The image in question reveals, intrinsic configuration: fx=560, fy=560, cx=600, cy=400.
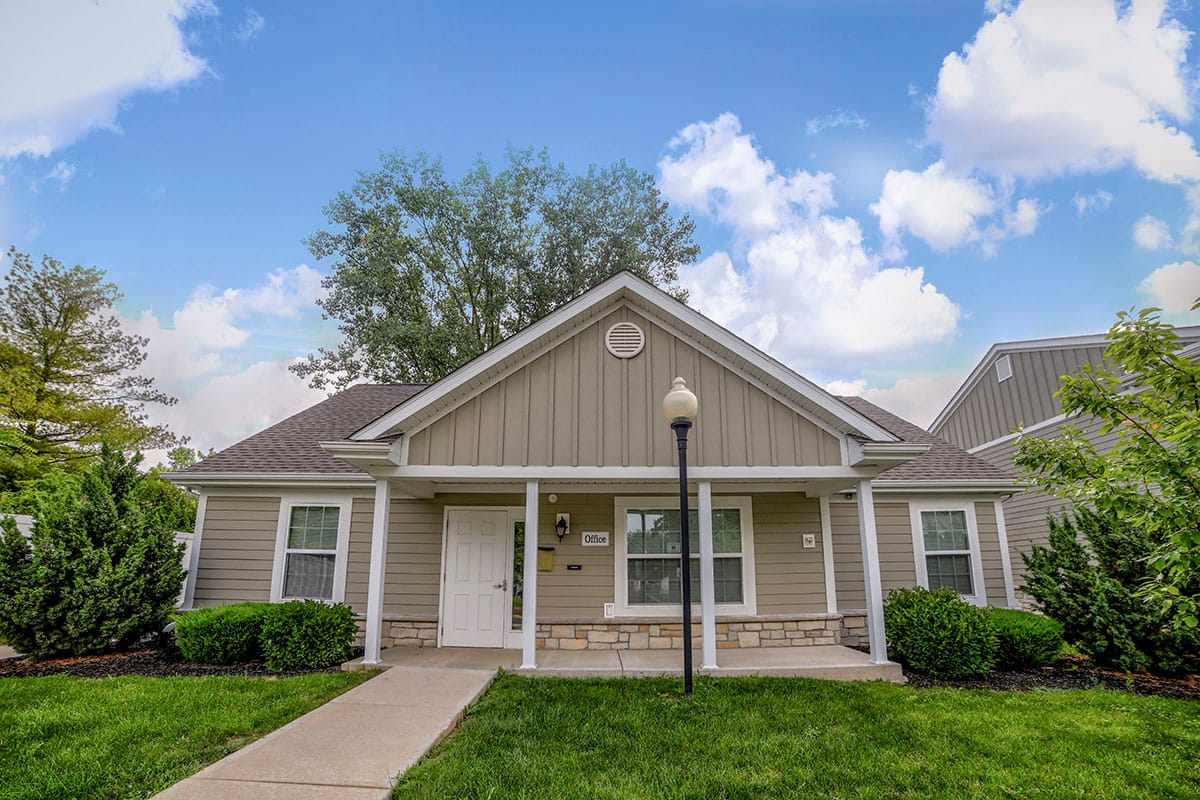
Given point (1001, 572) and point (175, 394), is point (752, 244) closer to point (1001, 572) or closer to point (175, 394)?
point (1001, 572)

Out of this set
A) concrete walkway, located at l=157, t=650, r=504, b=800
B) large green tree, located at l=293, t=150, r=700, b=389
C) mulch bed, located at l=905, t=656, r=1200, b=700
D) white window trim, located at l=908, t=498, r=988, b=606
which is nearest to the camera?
concrete walkway, located at l=157, t=650, r=504, b=800

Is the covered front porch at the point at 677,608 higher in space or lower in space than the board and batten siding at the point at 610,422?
lower

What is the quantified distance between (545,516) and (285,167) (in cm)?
911

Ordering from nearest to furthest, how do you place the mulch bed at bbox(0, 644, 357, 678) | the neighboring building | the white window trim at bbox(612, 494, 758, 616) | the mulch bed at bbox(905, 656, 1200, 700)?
the mulch bed at bbox(905, 656, 1200, 700)
the mulch bed at bbox(0, 644, 357, 678)
the white window trim at bbox(612, 494, 758, 616)
the neighboring building

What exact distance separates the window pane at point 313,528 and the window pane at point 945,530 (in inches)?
373

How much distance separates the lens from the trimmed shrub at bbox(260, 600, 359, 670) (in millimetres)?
6746

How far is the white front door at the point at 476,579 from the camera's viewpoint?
8.24 meters

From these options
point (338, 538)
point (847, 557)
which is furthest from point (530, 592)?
point (847, 557)

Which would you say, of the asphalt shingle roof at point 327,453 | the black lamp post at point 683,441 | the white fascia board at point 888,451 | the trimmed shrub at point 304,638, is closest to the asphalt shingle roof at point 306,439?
the asphalt shingle roof at point 327,453

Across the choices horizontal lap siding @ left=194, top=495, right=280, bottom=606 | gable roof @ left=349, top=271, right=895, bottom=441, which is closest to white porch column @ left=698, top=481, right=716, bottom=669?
gable roof @ left=349, top=271, right=895, bottom=441

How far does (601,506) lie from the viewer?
842 centimetres

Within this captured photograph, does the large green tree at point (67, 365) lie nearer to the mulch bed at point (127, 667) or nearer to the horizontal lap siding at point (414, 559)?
the mulch bed at point (127, 667)

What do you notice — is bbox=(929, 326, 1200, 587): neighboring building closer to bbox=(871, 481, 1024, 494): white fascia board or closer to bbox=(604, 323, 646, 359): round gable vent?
bbox=(871, 481, 1024, 494): white fascia board

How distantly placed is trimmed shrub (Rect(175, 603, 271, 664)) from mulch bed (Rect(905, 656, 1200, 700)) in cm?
793
